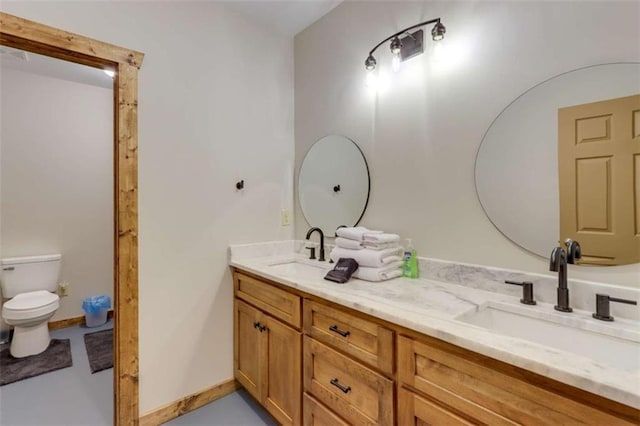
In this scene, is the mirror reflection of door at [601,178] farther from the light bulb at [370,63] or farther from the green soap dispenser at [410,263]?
the light bulb at [370,63]

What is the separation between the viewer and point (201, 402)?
192 centimetres

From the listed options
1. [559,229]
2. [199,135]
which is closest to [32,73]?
[199,135]

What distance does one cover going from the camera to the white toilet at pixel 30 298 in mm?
2396

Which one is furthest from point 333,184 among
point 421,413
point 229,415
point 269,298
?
point 229,415

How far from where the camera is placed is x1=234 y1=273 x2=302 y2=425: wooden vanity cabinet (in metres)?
1.47

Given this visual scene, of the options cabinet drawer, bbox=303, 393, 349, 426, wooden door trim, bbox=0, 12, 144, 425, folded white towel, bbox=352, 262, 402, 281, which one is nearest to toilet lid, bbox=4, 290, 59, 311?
wooden door trim, bbox=0, 12, 144, 425

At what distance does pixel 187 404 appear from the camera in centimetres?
186

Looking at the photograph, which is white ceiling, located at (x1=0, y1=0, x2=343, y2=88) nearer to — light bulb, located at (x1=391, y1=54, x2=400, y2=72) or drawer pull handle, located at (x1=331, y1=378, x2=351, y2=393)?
light bulb, located at (x1=391, y1=54, x2=400, y2=72)

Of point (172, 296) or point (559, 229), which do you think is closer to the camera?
point (559, 229)

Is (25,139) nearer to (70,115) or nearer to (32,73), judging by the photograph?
(70,115)

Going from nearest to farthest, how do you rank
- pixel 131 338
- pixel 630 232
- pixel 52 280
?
pixel 630 232, pixel 131 338, pixel 52 280

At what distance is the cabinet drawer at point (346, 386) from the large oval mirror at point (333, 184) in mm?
881

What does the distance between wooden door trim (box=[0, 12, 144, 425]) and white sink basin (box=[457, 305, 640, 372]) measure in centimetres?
170

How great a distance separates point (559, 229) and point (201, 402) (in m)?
2.22
